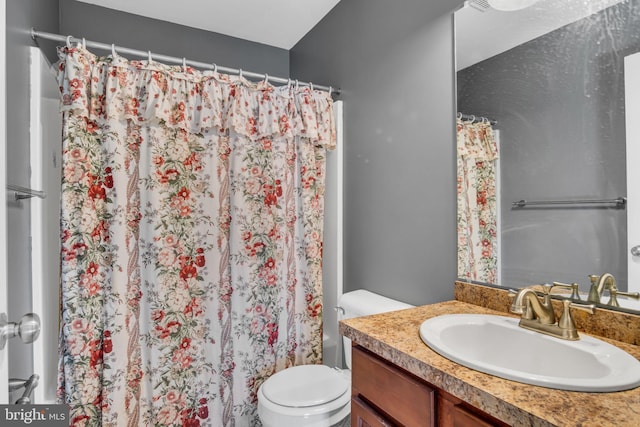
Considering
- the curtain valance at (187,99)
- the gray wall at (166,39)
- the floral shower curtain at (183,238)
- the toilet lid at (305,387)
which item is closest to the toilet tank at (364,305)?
the toilet lid at (305,387)

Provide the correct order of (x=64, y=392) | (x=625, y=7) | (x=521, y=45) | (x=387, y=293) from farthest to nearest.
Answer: (x=387, y=293) < (x=64, y=392) < (x=521, y=45) < (x=625, y=7)

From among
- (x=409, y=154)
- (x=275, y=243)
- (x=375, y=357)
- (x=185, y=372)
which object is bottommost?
(x=185, y=372)

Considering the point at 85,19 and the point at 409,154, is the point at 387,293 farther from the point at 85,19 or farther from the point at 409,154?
the point at 85,19

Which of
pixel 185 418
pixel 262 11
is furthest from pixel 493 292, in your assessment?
pixel 262 11

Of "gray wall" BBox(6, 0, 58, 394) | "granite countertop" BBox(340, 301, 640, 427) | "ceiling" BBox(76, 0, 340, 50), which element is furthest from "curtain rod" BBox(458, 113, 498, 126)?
"gray wall" BBox(6, 0, 58, 394)

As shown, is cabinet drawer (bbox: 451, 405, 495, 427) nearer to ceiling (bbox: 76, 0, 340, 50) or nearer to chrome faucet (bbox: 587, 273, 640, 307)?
chrome faucet (bbox: 587, 273, 640, 307)

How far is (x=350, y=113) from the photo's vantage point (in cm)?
205

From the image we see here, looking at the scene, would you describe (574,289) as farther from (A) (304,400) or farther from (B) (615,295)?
(A) (304,400)

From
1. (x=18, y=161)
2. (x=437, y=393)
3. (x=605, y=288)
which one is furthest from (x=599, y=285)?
(x=18, y=161)

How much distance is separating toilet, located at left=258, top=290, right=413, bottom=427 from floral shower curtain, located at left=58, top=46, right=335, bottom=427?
34 cm

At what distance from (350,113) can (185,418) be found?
74.5 inches

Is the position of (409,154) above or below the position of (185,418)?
above

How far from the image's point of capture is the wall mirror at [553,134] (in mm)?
983

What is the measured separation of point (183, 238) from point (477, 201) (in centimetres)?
140
